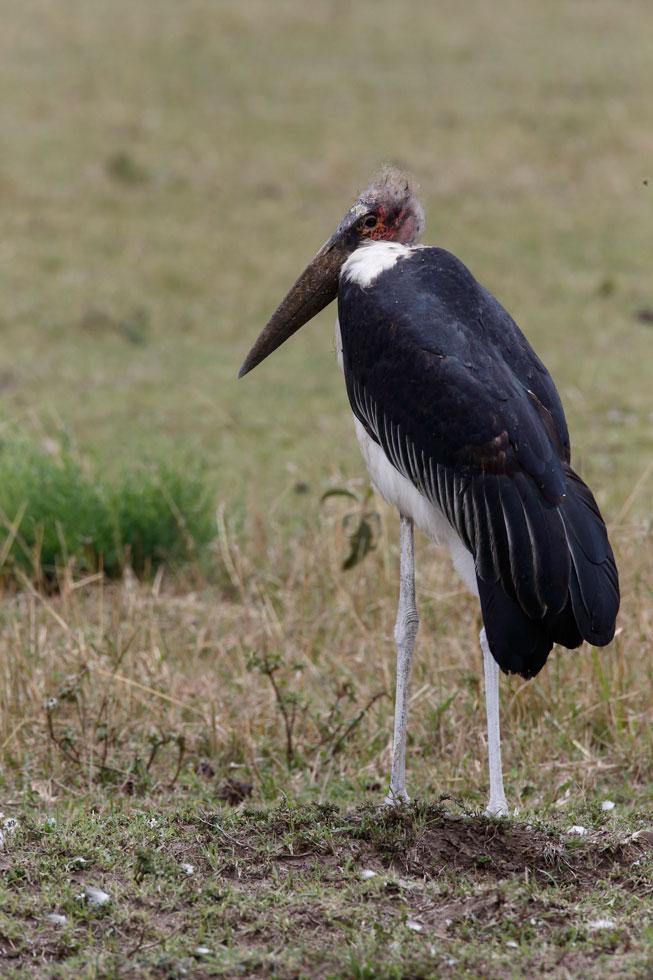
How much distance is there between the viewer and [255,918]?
11.6 ft

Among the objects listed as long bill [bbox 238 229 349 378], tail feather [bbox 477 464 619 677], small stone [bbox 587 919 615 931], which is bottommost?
small stone [bbox 587 919 615 931]

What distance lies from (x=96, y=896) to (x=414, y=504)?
136 cm

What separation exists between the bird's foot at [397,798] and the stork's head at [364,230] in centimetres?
→ 142

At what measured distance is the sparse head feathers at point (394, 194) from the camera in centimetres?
473

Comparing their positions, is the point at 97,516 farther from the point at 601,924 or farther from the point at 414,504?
the point at 601,924

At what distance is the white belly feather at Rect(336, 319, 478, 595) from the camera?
427 cm

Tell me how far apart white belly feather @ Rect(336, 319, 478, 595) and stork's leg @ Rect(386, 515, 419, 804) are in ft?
0.23

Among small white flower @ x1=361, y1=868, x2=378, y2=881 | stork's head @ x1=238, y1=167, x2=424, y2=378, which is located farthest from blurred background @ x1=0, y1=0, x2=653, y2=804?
small white flower @ x1=361, y1=868, x2=378, y2=881

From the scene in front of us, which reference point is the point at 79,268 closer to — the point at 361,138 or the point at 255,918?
the point at 361,138

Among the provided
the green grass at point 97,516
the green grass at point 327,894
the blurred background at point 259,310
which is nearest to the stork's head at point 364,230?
the blurred background at point 259,310

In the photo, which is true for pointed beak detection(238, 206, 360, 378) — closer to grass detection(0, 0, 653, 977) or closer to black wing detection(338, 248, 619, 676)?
black wing detection(338, 248, 619, 676)

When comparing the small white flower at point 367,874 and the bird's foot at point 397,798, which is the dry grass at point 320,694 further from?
the small white flower at point 367,874

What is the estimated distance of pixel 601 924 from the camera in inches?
136

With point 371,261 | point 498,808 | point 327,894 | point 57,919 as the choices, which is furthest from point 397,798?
point 371,261
